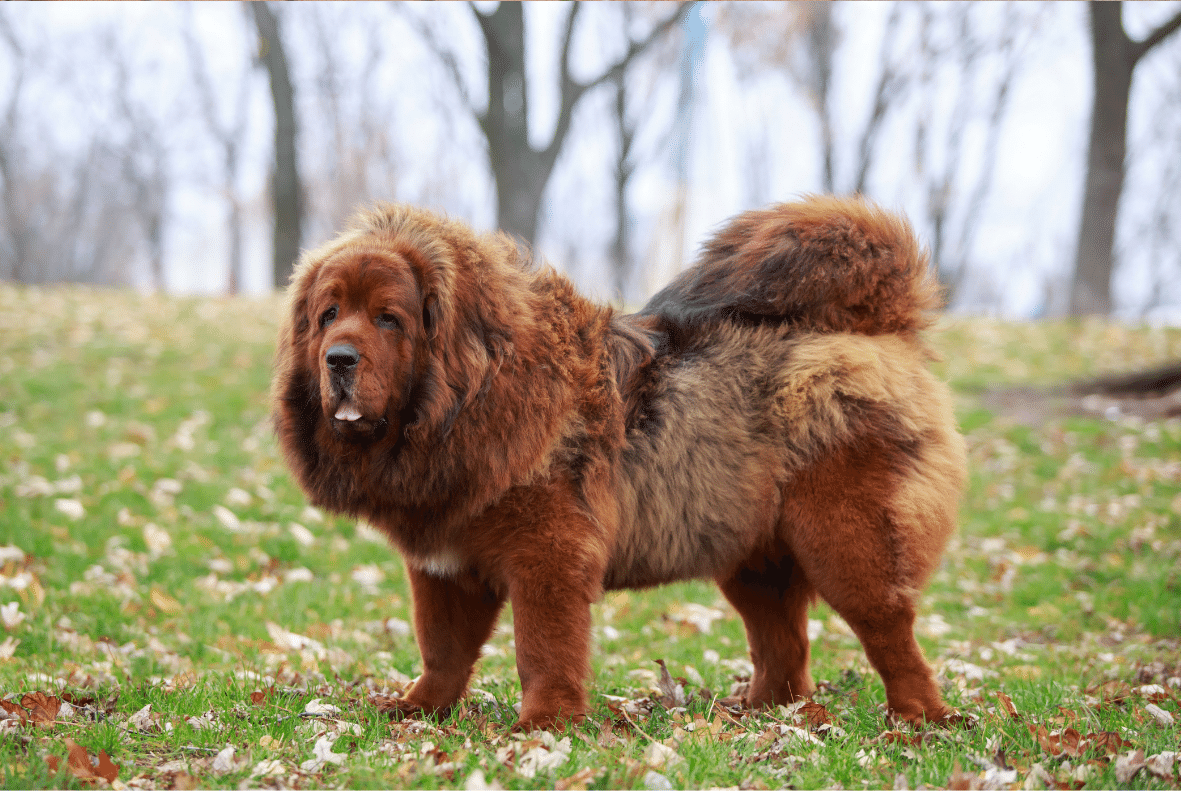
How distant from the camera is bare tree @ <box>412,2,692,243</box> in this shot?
12695 mm

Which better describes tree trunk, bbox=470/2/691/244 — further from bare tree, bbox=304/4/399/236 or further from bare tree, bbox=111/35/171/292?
bare tree, bbox=111/35/171/292

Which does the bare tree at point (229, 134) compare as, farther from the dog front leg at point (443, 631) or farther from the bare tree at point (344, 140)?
the dog front leg at point (443, 631)

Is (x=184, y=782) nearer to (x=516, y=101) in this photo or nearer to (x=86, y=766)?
(x=86, y=766)

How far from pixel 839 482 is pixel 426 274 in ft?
6.06

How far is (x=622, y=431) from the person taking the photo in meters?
3.59

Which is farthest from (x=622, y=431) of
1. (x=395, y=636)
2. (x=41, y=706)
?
(x=395, y=636)

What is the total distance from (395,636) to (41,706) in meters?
2.26

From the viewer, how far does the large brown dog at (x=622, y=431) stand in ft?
10.8

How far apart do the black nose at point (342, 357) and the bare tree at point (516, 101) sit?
366 inches

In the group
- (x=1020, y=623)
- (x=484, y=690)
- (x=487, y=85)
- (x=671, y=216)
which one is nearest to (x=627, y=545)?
(x=484, y=690)

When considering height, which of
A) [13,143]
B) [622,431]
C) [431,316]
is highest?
[13,143]

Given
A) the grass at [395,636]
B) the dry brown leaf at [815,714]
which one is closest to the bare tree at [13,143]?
the grass at [395,636]

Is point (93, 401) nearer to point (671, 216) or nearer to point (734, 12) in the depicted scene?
point (734, 12)

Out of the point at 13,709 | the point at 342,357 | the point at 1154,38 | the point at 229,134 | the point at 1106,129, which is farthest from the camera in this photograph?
the point at 229,134
